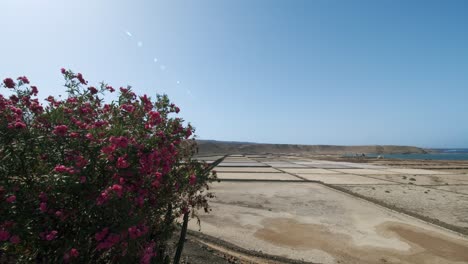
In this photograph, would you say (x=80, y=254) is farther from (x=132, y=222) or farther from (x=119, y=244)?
(x=132, y=222)

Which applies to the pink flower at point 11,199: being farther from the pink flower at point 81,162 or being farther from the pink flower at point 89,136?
the pink flower at point 89,136

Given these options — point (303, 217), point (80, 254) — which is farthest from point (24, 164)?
point (303, 217)

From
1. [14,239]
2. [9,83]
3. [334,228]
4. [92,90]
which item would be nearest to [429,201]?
[334,228]

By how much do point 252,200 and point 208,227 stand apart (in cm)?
537

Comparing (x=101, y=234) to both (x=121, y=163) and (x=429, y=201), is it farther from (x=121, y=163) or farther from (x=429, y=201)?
(x=429, y=201)

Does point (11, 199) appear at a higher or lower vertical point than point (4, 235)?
higher

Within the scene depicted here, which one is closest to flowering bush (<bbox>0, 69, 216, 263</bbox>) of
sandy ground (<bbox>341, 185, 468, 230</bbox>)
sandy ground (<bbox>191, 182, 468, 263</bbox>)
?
sandy ground (<bbox>191, 182, 468, 263</bbox>)

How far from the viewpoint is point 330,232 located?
9.66m

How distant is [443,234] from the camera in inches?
387

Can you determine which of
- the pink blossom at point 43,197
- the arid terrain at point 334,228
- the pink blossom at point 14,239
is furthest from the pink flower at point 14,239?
Answer: the arid terrain at point 334,228

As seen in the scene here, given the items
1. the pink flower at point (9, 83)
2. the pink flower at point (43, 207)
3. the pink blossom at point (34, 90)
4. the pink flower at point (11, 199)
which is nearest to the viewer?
the pink flower at point (11, 199)

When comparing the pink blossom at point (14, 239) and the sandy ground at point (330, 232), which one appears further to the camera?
the sandy ground at point (330, 232)

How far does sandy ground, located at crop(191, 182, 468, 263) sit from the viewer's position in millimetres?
7871

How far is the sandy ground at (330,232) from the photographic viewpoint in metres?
7.87
